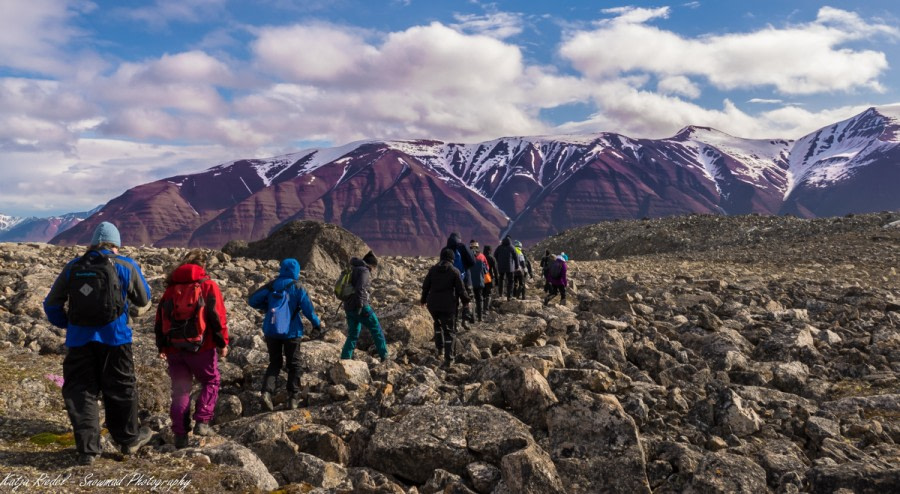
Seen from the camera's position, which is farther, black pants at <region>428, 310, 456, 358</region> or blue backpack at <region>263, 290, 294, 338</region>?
black pants at <region>428, 310, 456, 358</region>

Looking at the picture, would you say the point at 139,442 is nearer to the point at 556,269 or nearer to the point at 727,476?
the point at 727,476

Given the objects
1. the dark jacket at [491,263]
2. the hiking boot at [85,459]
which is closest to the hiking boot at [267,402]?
the hiking boot at [85,459]

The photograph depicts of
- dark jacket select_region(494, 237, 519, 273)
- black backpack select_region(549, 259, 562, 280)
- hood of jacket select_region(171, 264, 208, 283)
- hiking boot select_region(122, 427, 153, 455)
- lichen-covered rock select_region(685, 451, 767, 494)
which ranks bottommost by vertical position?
lichen-covered rock select_region(685, 451, 767, 494)

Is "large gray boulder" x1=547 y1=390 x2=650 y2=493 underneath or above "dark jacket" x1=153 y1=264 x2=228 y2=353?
underneath

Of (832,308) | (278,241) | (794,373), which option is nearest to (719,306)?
(832,308)

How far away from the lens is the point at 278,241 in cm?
2522

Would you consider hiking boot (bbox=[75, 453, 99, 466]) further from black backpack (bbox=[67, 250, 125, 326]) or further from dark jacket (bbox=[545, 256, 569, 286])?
dark jacket (bbox=[545, 256, 569, 286])

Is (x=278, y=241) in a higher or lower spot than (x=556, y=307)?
higher

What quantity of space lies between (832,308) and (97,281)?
16851 millimetres

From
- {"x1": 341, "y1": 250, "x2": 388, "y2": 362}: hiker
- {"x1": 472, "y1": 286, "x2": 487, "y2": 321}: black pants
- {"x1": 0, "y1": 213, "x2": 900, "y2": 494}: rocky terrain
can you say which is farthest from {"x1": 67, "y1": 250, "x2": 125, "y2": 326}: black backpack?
{"x1": 472, "y1": 286, "x2": 487, "y2": 321}: black pants

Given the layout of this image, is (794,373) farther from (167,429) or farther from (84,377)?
(84,377)

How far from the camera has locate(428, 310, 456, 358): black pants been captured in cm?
1036

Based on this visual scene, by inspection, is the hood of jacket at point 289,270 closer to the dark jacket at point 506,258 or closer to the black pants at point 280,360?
the black pants at point 280,360

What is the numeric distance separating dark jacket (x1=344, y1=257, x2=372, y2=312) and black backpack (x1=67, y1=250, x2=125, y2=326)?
4.64 meters
